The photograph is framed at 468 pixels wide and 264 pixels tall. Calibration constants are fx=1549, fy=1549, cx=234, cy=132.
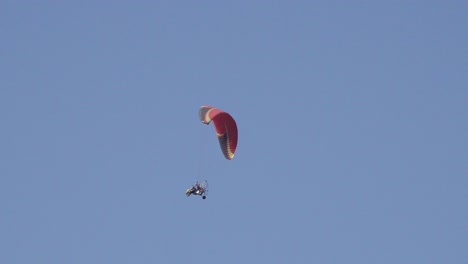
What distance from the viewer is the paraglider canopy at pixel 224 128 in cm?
7375

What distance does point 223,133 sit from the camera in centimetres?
7481

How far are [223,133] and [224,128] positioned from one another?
13.8 inches

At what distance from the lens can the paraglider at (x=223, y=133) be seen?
243 feet

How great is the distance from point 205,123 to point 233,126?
1909mm

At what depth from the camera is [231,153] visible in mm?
74438

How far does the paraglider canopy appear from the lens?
242 feet

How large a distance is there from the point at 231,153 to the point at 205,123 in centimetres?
245

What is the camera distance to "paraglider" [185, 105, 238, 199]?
73938mm

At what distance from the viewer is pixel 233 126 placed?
74.2m

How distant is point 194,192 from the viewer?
244 ft

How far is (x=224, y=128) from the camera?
74.6 metres

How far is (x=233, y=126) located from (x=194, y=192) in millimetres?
3679

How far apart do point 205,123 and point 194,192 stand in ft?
12.0
